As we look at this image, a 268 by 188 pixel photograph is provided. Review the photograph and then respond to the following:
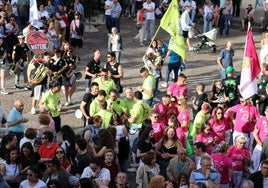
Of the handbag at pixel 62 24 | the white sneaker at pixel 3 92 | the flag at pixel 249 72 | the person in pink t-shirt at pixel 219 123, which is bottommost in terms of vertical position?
the white sneaker at pixel 3 92

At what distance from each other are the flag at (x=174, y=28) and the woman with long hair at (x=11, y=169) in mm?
7329

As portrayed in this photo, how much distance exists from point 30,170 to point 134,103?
4.33 meters

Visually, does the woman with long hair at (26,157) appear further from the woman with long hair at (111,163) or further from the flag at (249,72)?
the flag at (249,72)

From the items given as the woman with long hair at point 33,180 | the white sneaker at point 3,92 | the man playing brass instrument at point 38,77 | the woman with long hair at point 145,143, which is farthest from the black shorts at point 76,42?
the woman with long hair at point 33,180

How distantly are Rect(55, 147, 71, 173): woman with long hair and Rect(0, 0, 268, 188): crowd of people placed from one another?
0.6 inches

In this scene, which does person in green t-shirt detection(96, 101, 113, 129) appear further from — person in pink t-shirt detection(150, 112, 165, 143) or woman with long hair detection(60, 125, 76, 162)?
woman with long hair detection(60, 125, 76, 162)

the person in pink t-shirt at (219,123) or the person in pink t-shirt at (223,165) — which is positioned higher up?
the person in pink t-shirt at (219,123)

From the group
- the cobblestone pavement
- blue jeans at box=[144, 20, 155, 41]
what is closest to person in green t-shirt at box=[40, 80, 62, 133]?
the cobblestone pavement

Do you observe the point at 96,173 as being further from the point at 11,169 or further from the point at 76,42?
the point at 76,42

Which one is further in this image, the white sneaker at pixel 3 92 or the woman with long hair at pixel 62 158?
the white sneaker at pixel 3 92

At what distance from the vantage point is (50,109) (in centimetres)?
1301

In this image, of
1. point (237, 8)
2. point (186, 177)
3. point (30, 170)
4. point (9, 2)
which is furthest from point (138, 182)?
point (237, 8)

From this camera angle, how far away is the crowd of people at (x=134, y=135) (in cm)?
961

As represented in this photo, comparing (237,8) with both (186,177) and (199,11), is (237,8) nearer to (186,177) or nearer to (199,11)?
(199,11)
